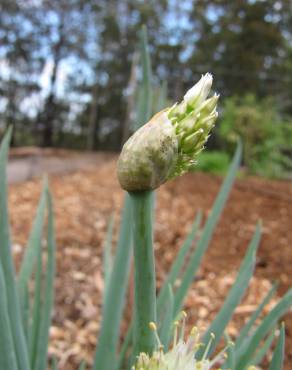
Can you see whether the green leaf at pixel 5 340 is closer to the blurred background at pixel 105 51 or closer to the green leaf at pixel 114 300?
the green leaf at pixel 114 300

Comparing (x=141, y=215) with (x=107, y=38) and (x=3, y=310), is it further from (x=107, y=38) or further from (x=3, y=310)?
(x=107, y=38)

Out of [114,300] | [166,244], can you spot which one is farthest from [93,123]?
[114,300]

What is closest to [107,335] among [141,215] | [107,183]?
[141,215]

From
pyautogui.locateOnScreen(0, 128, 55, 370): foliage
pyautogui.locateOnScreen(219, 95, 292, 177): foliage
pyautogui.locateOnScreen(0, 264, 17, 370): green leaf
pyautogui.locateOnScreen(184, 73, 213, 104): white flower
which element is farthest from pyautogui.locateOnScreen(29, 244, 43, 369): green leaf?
pyautogui.locateOnScreen(219, 95, 292, 177): foliage

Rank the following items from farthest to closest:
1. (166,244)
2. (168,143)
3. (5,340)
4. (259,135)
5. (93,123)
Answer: (93,123) → (259,135) → (166,244) → (5,340) → (168,143)

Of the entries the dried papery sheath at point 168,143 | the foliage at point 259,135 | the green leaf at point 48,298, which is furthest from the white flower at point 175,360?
the foliage at point 259,135

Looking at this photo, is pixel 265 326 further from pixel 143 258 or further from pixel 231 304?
pixel 143 258
